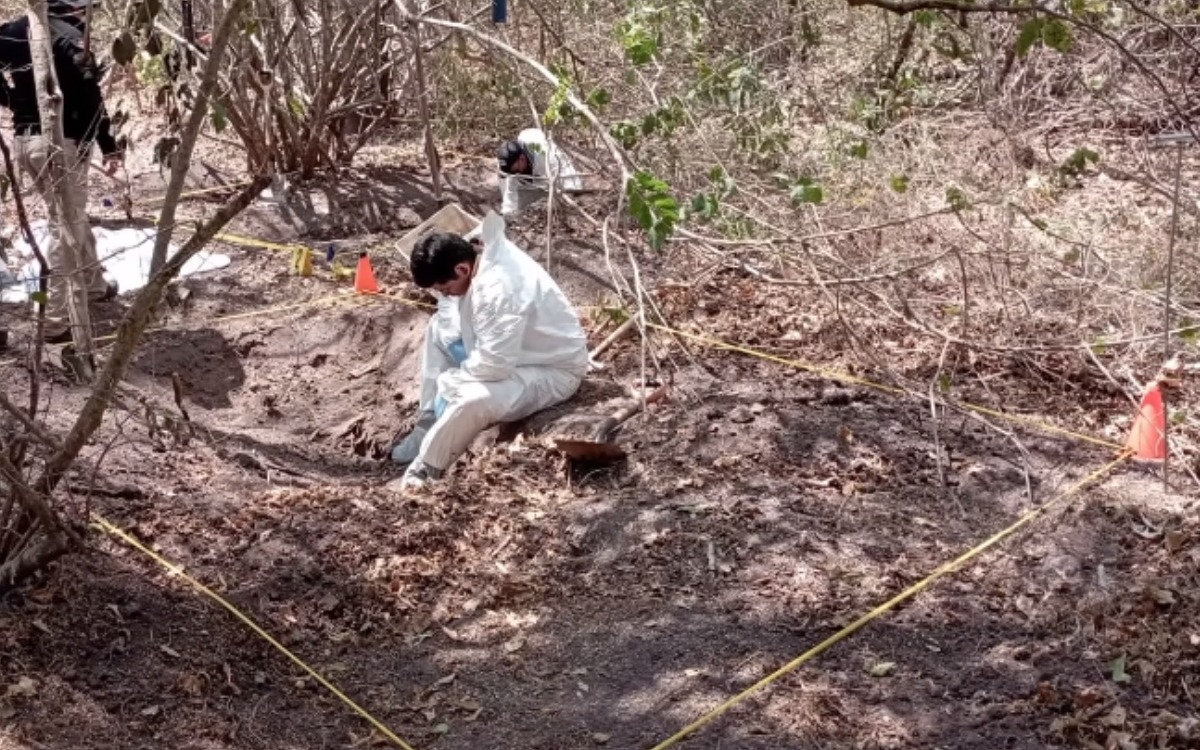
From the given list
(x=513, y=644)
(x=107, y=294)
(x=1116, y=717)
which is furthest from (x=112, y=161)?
(x=1116, y=717)

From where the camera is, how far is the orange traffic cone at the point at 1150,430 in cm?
530

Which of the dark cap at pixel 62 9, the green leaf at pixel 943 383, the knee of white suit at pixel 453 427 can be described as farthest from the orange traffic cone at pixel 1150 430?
the dark cap at pixel 62 9

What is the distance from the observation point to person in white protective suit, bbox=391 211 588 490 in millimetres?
5805

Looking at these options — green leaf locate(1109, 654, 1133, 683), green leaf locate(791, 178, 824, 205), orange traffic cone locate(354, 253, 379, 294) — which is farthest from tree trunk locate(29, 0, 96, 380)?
green leaf locate(1109, 654, 1133, 683)

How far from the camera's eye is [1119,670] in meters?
4.01

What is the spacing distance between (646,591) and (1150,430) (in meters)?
1.97

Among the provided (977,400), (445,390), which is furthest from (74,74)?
(977,400)

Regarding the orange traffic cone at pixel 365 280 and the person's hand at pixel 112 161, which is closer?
the person's hand at pixel 112 161

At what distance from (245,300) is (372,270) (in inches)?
25.7

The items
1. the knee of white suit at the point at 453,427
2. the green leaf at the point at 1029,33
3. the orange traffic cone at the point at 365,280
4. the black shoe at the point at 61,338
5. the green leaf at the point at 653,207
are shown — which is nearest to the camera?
the green leaf at the point at 1029,33

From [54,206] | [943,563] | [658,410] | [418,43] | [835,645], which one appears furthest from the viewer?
[418,43]

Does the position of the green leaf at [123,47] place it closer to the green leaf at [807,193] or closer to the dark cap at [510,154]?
the green leaf at [807,193]

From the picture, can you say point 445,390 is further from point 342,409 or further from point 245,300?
point 245,300

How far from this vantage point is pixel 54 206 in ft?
17.4
